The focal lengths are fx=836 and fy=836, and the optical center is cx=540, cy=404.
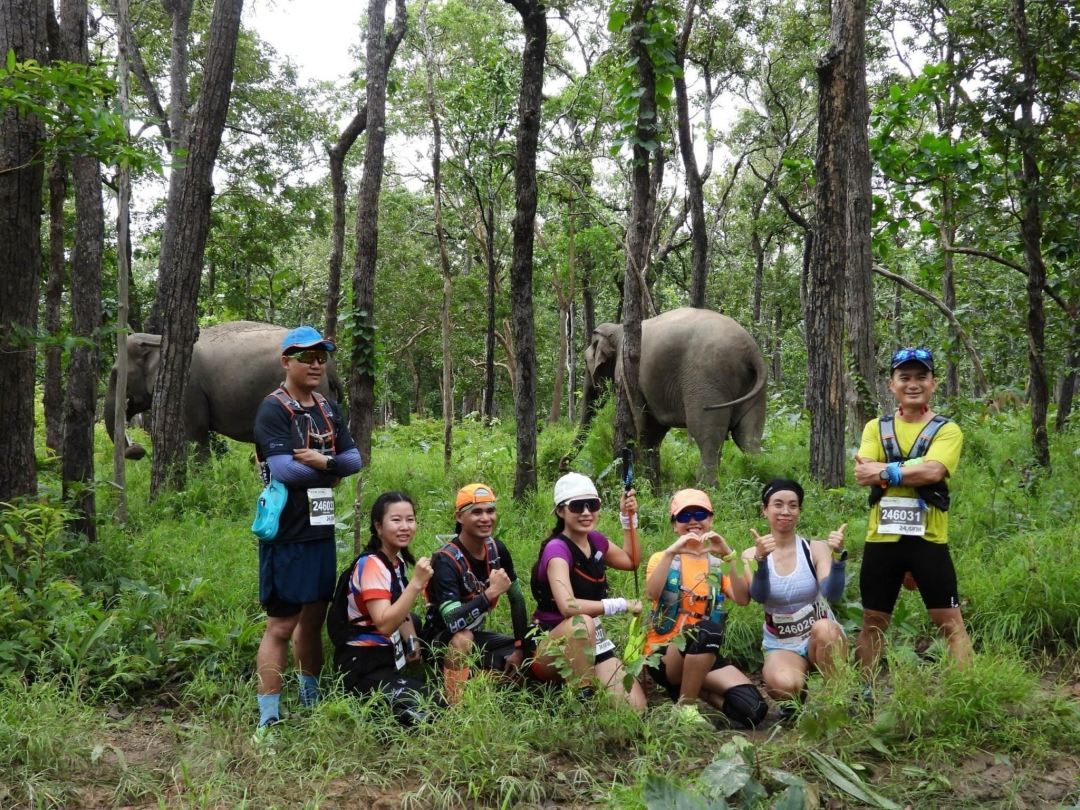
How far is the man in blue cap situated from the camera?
383 centimetres

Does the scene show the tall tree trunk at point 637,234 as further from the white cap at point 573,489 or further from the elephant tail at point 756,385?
the white cap at point 573,489

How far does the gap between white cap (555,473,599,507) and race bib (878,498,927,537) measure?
4.45ft

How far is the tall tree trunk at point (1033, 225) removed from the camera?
7.36 meters

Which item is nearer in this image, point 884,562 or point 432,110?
point 884,562

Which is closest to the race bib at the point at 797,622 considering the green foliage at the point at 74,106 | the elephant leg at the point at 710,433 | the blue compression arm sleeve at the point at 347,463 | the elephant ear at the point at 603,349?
the blue compression arm sleeve at the point at 347,463

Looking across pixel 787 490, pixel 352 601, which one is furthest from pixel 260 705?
pixel 787 490

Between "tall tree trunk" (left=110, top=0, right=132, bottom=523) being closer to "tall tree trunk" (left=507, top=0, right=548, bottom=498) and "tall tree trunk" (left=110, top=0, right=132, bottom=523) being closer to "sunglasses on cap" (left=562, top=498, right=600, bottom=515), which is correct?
"tall tree trunk" (left=507, top=0, right=548, bottom=498)

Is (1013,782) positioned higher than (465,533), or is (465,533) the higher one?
(465,533)

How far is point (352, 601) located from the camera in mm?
4000

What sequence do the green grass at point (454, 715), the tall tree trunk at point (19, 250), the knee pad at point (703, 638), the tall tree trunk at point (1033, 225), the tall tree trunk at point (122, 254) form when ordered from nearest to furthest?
the green grass at point (454, 715) → the knee pad at point (703, 638) → the tall tree trunk at point (19, 250) → the tall tree trunk at point (122, 254) → the tall tree trunk at point (1033, 225)

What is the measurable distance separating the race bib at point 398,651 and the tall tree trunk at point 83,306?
10.1 feet

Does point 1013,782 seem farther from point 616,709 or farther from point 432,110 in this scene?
point 432,110

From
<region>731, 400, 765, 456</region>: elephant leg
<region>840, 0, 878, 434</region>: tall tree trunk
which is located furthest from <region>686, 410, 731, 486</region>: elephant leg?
<region>840, 0, 878, 434</region>: tall tree trunk

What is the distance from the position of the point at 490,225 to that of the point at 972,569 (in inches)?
358
